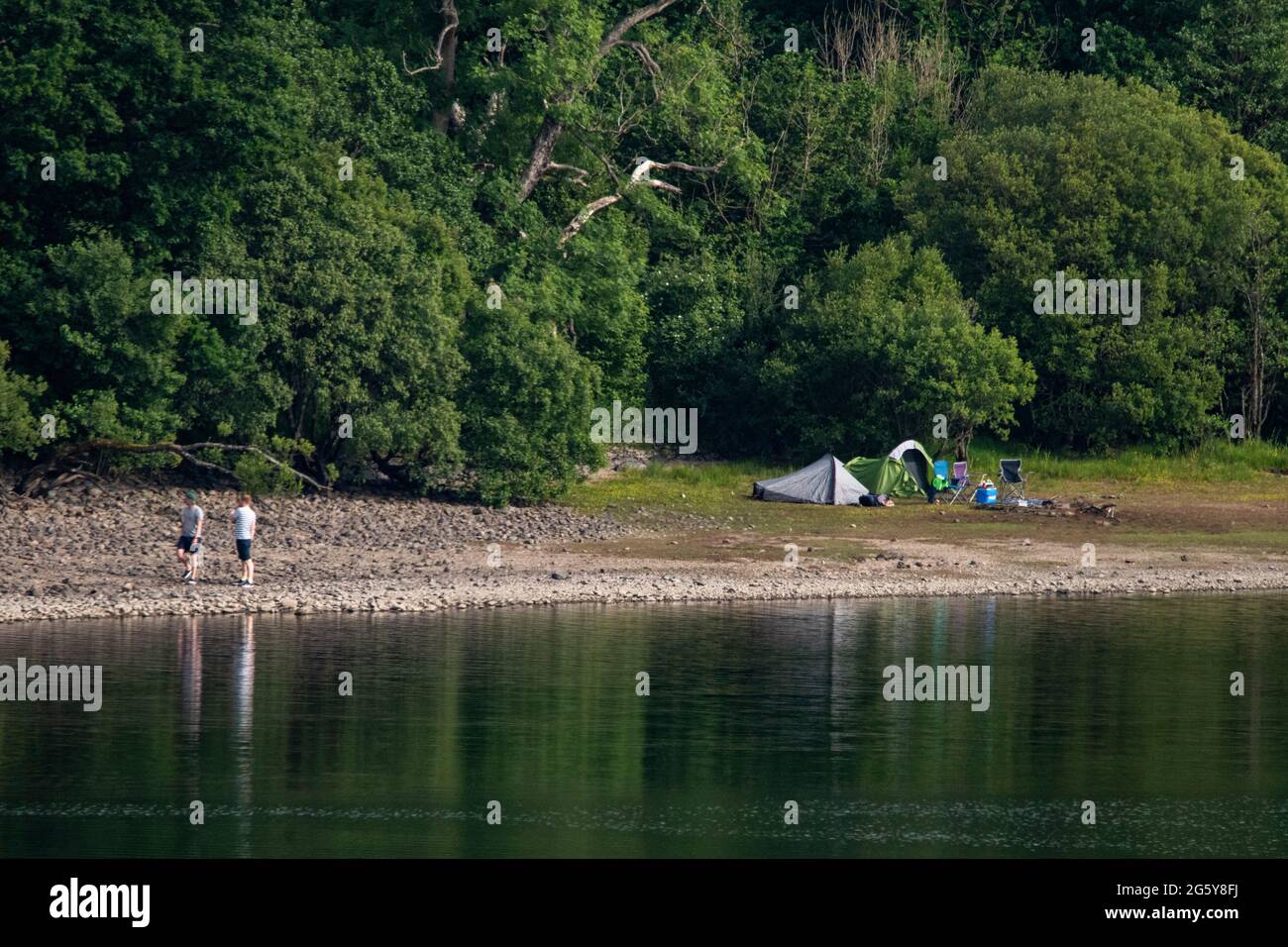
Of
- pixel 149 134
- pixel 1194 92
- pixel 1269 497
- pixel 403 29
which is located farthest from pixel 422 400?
pixel 1194 92

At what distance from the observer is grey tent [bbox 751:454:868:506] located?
164 ft

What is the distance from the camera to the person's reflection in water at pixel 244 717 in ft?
66.2

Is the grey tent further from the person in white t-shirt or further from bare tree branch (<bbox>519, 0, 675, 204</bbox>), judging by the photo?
the person in white t-shirt

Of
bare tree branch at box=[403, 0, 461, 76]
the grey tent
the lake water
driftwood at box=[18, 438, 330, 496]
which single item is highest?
bare tree branch at box=[403, 0, 461, 76]

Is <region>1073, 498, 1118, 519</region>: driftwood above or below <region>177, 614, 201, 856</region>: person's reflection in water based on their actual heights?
above

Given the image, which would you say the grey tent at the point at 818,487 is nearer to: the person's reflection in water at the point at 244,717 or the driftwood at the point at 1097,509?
the driftwood at the point at 1097,509

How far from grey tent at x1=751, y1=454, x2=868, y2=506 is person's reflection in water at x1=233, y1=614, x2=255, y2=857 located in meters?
20.3

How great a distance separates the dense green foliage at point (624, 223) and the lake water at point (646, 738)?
13.6m

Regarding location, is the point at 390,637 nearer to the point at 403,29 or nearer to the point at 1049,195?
the point at 403,29

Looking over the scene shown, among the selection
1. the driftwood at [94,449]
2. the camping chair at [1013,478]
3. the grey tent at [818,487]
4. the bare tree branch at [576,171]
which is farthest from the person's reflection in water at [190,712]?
the bare tree branch at [576,171]

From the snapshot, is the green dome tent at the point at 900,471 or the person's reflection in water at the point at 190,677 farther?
the green dome tent at the point at 900,471

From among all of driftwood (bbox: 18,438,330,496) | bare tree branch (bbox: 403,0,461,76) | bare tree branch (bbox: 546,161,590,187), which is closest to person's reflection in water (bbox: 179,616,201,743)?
driftwood (bbox: 18,438,330,496)
